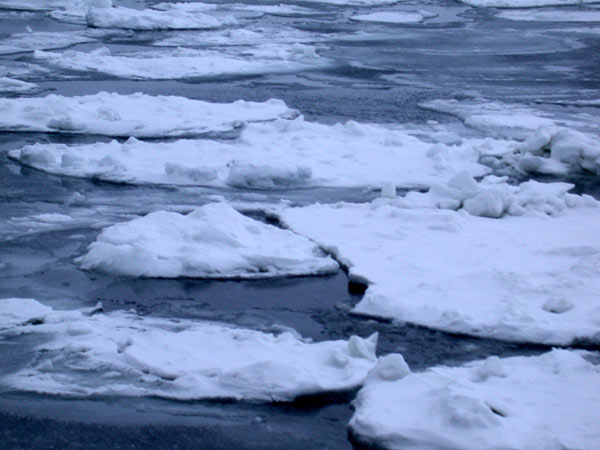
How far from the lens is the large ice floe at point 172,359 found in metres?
5.26

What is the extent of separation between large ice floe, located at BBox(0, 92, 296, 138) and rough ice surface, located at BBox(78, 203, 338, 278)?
3.94 m

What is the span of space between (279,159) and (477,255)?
325 centimetres

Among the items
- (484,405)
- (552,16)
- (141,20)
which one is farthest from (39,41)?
(484,405)

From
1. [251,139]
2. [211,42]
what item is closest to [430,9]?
[211,42]

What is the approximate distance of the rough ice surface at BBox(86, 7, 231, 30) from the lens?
73.5 ft

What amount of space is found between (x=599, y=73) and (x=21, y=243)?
1296cm

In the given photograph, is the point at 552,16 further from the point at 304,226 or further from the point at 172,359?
the point at 172,359

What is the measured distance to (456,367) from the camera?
5.61 metres

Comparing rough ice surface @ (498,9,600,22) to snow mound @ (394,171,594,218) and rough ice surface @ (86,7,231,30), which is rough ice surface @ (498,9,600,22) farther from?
snow mound @ (394,171,594,218)

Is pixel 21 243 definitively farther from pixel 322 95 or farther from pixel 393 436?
pixel 322 95

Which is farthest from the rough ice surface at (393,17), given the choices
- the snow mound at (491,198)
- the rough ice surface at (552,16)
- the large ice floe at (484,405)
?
the large ice floe at (484,405)

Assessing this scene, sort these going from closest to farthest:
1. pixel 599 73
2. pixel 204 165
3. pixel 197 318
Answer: pixel 197 318, pixel 204 165, pixel 599 73

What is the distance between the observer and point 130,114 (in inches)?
493

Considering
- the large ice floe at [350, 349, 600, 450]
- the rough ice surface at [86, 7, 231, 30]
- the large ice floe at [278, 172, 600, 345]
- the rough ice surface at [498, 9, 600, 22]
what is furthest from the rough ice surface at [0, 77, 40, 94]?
the rough ice surface at [498, 9, 600, 22]
